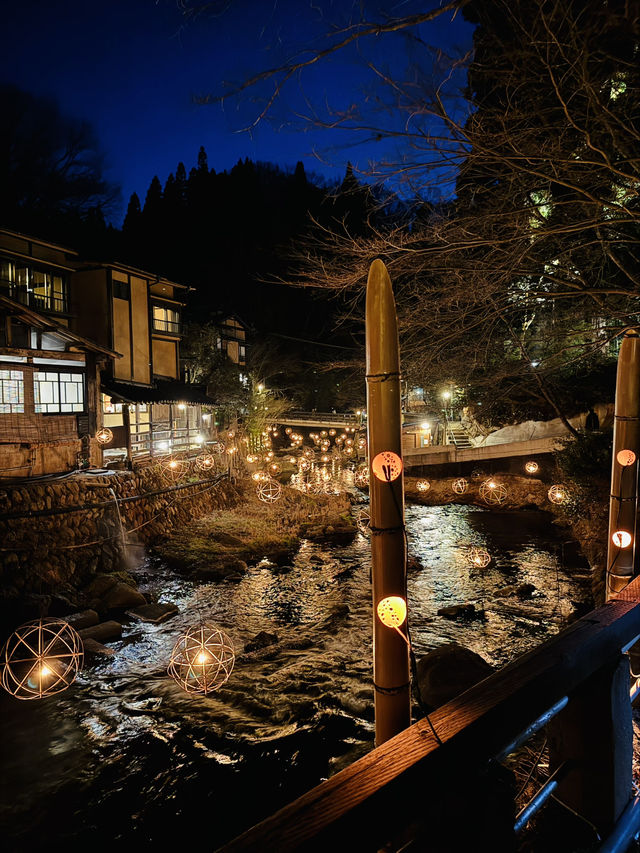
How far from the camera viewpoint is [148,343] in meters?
26.6

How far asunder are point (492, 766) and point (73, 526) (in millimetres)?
15405

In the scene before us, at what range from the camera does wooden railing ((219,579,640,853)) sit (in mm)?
1404

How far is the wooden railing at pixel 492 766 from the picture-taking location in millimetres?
1404

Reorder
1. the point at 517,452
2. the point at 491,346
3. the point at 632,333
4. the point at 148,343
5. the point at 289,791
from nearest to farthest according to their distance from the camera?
the point at 632,333
the point at 289,791
the point at 491,346
the point at 517,452
the point at 148,343

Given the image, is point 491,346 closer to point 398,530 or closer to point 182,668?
point 398,530

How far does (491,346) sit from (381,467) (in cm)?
699

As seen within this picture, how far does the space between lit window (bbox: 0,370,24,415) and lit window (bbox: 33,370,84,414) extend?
576 mm

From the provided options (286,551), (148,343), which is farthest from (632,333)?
(148,343)

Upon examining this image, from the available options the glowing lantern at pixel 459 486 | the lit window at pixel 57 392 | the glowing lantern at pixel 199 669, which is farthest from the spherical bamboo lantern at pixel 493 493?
the lit window at pixel 57 392

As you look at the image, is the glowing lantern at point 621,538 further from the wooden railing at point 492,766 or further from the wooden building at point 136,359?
the wooden building at point 136,359

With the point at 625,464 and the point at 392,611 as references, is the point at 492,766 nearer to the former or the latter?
the point at 392,611

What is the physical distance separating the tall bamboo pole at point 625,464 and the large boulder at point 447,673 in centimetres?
291

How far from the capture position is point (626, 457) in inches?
215

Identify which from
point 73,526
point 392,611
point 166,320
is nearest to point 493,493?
point 73,526
